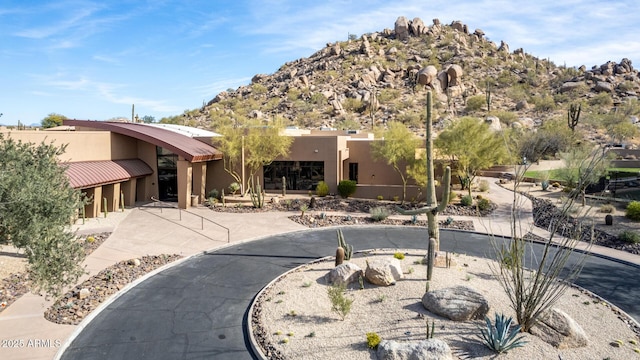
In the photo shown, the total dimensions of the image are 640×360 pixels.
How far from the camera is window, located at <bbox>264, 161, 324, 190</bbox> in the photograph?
111 feet

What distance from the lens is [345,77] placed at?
9219 centimetres

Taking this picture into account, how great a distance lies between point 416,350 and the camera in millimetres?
9578

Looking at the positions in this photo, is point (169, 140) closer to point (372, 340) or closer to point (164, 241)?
point (164, 241)

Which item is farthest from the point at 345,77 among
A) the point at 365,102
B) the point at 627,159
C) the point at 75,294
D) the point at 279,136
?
the point at 75,294

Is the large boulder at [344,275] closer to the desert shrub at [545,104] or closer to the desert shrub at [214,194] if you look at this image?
the desert shrub at [214,194]

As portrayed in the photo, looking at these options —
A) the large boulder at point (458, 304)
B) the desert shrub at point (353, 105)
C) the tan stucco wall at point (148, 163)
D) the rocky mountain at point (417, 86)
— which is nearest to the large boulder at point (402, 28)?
the rocky mountain at point (417, 86)

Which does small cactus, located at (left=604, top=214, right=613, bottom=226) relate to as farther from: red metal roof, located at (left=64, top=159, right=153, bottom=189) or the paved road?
red metal roof, located at (left=64, top=159, right=153, bottom=189)

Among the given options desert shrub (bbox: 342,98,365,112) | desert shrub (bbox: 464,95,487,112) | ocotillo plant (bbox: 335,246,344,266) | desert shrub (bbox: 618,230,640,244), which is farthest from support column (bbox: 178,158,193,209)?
desert shrub (bbox: 464,95,487,112)

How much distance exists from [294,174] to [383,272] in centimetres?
2133

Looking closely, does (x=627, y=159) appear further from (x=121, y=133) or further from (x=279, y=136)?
(x=121, y=133)

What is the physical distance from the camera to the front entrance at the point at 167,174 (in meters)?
32.5

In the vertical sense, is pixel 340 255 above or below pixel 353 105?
below

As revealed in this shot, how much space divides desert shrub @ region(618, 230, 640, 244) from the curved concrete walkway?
152 centimetres

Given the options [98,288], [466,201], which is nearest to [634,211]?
[466,201]
